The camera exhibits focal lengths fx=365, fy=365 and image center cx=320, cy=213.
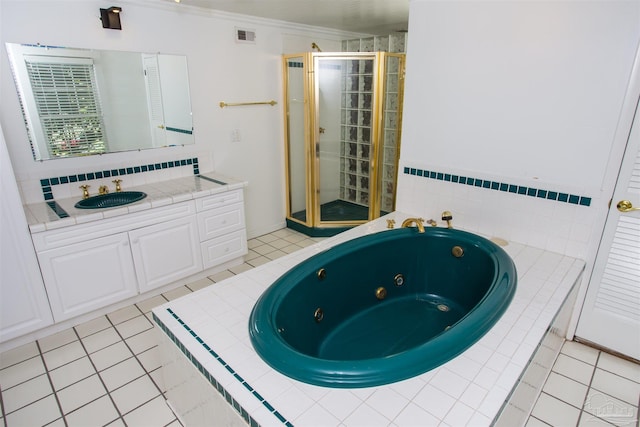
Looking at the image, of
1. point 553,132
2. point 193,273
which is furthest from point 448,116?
point 193,273

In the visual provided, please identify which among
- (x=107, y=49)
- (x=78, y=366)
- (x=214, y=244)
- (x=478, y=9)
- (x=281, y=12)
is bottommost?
(x=78, y=366)

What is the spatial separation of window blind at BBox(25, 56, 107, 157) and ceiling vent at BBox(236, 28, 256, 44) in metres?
1.26

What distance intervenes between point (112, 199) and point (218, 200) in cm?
77

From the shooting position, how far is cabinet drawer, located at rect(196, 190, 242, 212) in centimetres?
286

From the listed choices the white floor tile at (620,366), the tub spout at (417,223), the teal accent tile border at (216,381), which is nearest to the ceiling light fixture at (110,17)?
the teal accent tile border at (216,381)

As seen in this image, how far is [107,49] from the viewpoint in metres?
2.59

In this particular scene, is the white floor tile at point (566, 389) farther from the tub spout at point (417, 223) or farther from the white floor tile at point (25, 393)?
the white floor tile at point (25, 393)

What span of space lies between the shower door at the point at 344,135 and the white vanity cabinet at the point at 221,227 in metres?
0.98

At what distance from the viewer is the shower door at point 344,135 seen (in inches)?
141

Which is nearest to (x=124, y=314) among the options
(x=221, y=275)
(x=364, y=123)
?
(x=221, y=275)

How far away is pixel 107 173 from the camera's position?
9.03 ft

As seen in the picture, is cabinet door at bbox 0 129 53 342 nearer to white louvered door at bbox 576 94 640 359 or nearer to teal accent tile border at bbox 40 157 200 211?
teal accent tile border at bbox 40 157 200 211

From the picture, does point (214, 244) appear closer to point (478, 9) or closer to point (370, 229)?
point (370, 229)

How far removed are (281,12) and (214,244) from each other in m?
2.06
